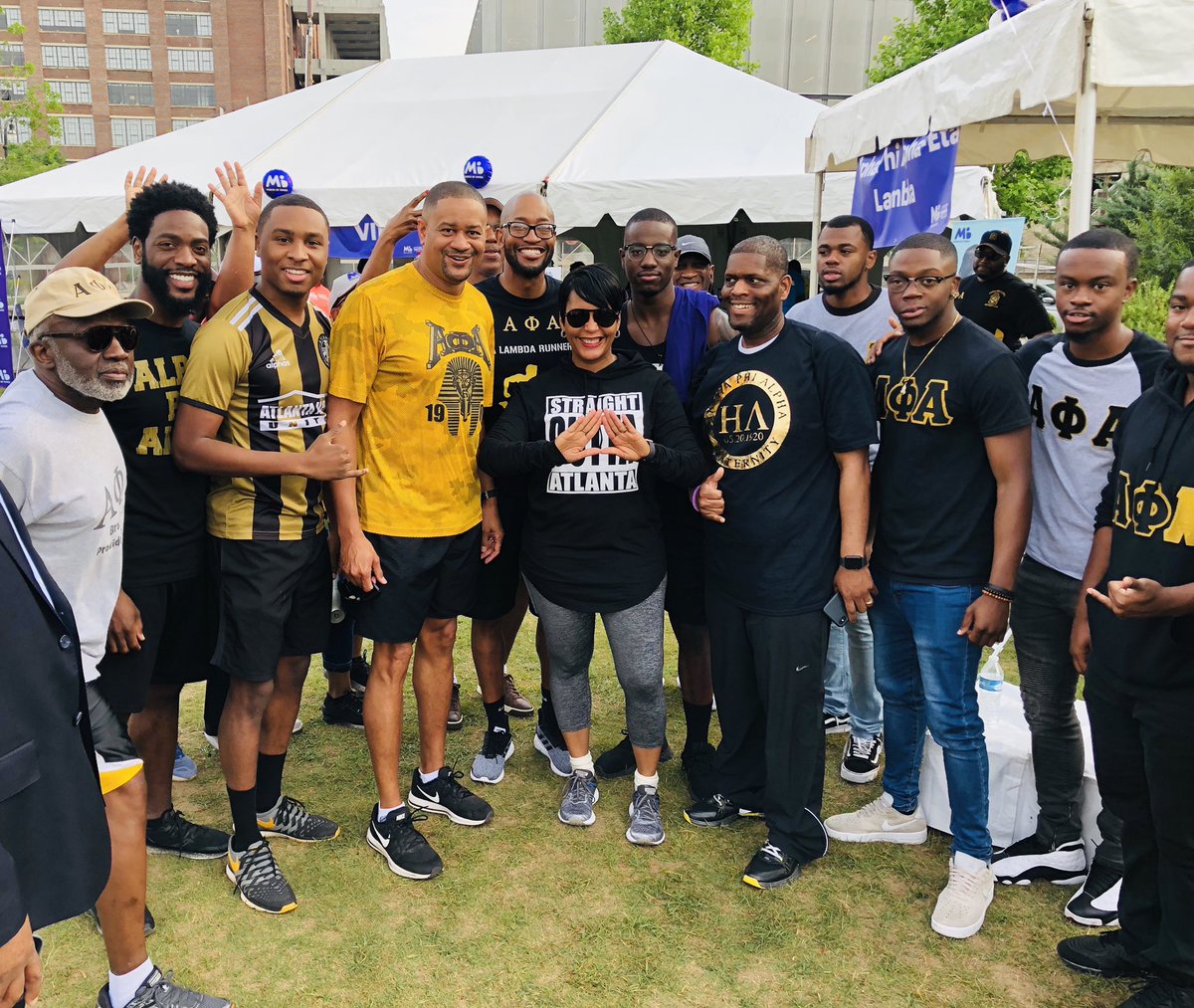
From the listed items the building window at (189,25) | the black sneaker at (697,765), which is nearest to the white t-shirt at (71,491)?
the black sneaker at (697,765)

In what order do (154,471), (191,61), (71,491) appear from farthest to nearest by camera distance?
(191,61), (154,471), (71,491)

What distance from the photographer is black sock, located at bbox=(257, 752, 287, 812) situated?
11.3 feet

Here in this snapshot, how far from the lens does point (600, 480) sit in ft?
11.0

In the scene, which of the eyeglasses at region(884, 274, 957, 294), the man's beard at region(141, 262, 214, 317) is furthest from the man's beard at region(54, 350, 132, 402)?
the eyeglasses at region(884, 274, 957, 294)

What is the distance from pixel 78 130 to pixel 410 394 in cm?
8454

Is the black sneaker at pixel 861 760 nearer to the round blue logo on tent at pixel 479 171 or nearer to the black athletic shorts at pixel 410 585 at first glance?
the black athletic shorts at pixel 410 585

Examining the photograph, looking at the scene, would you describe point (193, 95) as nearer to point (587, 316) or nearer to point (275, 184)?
point (275, 184)

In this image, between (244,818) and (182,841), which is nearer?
(244,818)

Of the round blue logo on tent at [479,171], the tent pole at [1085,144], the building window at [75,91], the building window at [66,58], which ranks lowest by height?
the tent pole at [1085,144]

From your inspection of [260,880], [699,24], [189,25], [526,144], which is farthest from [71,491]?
[189,25]

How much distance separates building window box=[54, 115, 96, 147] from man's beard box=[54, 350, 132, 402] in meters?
84.2

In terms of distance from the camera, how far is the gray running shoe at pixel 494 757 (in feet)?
13.2

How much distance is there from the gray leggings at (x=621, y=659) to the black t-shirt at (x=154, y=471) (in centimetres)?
130

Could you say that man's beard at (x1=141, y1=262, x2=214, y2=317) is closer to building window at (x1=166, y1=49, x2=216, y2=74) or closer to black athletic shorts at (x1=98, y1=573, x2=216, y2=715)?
black athletic shorts at (x1=98, y1=573, x2=216, y2=715)
